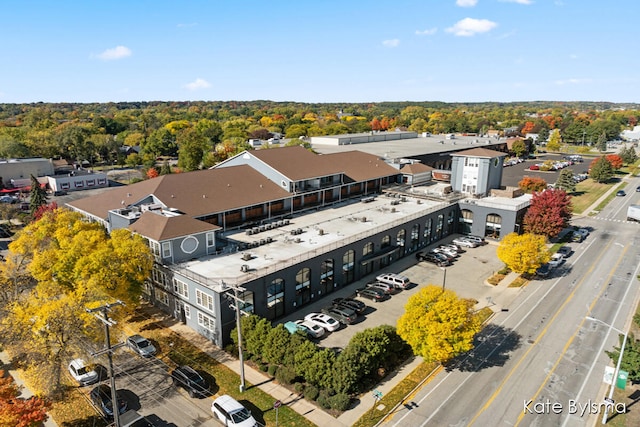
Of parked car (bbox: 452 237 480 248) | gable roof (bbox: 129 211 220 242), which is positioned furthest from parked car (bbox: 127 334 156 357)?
parked car (bbox: 452 237 480 248)

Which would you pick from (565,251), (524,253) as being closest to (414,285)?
(524,253)

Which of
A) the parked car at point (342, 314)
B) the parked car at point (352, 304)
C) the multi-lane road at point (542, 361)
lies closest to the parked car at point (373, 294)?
the parked car at point (352, 304)

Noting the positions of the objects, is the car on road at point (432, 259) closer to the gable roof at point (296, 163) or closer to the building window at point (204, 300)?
the gable roof at point (296, 163)

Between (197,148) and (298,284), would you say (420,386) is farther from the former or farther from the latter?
(197,148)

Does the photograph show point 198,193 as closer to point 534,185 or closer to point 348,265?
point 348,265

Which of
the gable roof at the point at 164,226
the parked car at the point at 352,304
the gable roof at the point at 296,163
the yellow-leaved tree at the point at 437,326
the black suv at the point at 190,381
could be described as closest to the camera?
the black suv at the point at 190,381

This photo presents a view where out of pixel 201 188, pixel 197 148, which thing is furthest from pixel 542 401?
pixel 197 148
